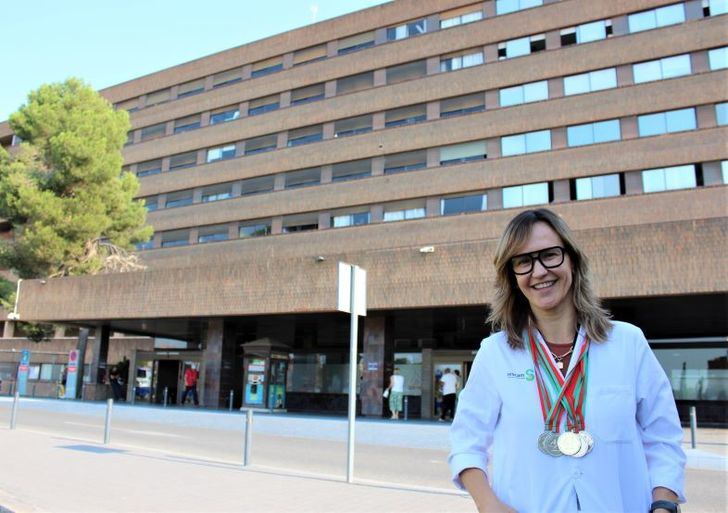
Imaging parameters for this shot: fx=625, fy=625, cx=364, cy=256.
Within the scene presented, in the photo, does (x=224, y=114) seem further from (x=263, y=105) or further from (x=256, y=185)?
(x=256, y=185)

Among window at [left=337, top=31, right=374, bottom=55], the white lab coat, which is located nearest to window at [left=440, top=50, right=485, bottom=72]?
window at [left=337, top=31, right=374, bottom=55]

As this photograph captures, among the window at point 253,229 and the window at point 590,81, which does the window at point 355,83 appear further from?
the window at point 590,81

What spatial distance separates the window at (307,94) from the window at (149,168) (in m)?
12.1

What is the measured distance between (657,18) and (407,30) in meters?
13.0

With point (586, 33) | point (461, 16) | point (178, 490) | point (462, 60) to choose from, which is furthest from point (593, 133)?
point (178, 490)

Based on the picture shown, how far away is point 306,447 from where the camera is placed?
46.0 feet

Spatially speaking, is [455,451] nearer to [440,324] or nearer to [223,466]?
[223,466]

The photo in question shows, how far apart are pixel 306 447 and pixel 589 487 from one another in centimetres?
1292

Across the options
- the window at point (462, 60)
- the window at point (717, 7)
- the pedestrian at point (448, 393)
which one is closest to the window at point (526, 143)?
the window at point (462, 60)

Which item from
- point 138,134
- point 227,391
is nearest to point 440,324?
point 227,391

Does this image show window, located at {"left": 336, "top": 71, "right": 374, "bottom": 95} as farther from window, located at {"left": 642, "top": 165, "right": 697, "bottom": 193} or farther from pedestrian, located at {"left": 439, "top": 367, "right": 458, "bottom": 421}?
pedestrian, located at {"left": 439, "top": 367, "right": 458, "bottom": 421}

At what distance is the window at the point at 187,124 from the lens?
43.0m

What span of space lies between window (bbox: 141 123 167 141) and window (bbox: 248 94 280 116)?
322 inches

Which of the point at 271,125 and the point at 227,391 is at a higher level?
the point at 271,125
